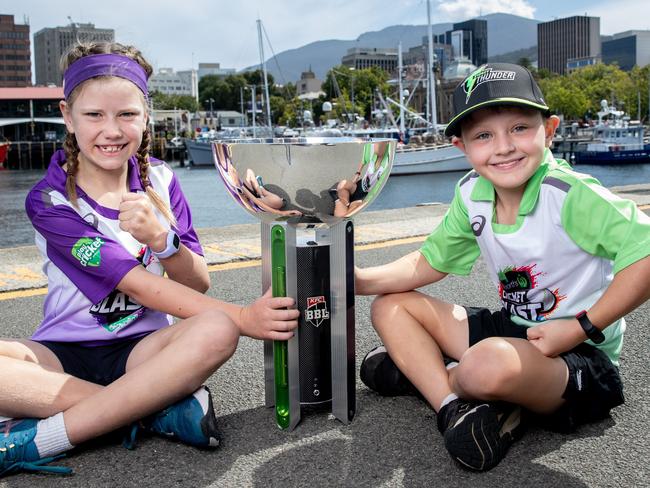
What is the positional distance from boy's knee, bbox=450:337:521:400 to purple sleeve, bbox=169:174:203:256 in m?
0.95

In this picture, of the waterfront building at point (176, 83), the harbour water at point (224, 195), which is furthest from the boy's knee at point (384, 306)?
the waterfront building at point (176, 83)

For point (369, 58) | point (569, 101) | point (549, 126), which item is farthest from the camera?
point (369, 58)

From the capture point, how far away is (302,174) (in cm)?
194

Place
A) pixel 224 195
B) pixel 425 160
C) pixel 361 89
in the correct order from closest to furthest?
pixel 224 195
pixel 425 160
pixel 361 89

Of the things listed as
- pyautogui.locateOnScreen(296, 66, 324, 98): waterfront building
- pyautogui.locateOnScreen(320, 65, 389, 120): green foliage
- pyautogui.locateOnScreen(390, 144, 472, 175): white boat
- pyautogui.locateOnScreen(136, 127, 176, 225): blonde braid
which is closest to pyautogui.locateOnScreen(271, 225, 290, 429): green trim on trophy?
pyautogui.locateOnScreen(136, 127, 176, 225): blonde braid

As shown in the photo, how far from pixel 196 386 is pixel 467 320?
87cm

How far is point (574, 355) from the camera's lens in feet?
6.45

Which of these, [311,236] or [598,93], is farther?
[598,93]

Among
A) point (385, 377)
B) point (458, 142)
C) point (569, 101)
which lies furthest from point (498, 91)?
point (569, 101)

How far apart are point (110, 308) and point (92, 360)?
16 centimetres

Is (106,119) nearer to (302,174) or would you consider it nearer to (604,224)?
(302,174)

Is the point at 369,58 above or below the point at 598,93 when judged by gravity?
above

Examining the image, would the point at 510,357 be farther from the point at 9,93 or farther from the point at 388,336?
the point at 9,93

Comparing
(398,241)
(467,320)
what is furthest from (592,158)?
(467,320)
